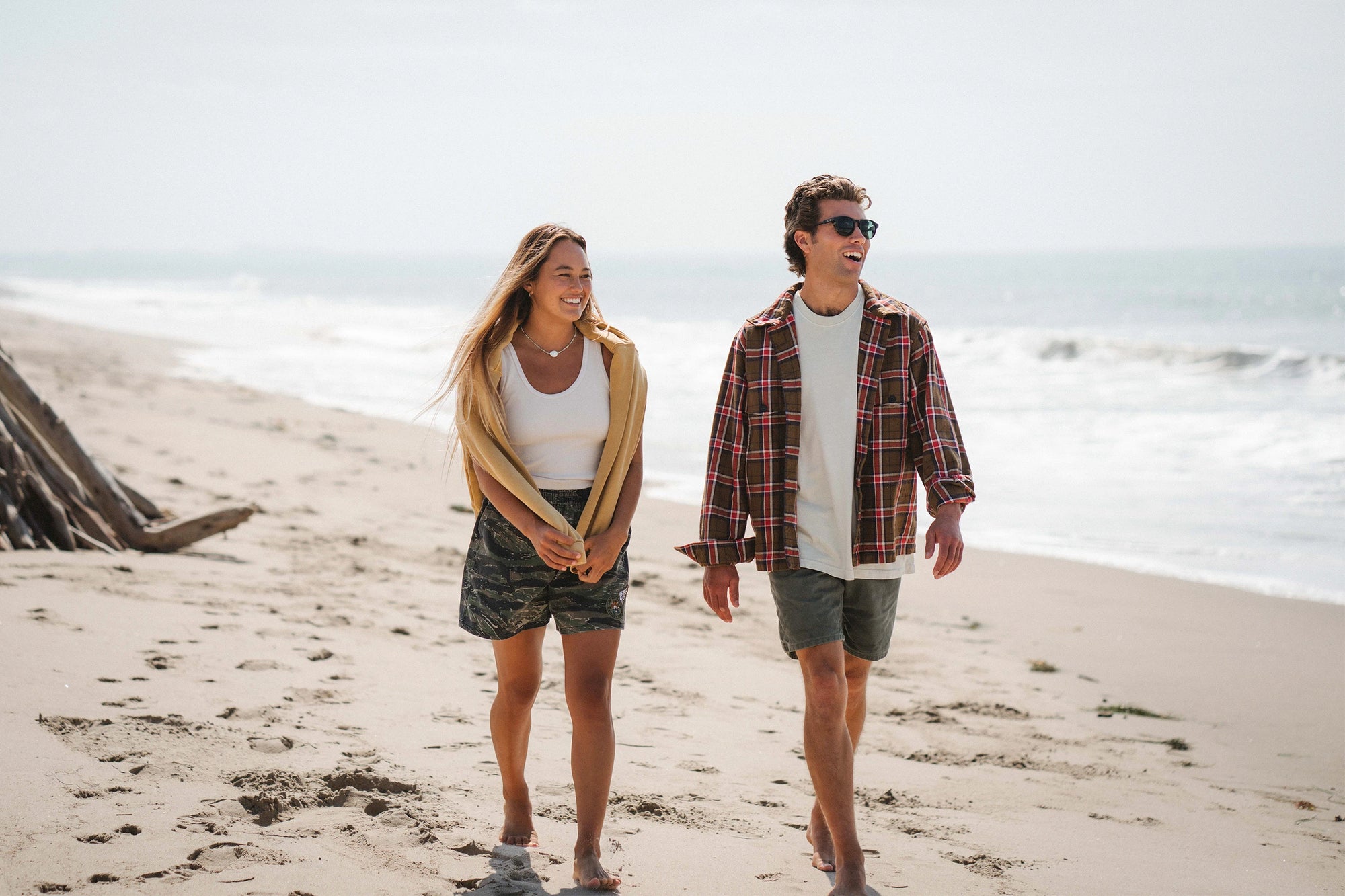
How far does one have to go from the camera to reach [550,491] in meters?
3.19

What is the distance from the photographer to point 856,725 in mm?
3498

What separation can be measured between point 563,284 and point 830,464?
928mm

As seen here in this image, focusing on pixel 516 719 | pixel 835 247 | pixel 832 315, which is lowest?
pixel 516 719

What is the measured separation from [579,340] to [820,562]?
0.97 meters

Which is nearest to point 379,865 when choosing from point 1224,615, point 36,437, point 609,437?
point 609,437

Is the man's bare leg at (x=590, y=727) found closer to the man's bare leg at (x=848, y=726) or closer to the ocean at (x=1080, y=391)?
the man's bare leg at (x=848, y=726)

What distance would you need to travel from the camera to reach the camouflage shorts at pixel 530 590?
316 centimetres

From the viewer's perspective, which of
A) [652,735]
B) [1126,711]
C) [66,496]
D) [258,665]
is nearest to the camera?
[652,735]

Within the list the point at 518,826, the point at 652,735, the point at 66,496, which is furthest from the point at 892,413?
the point at 66,496

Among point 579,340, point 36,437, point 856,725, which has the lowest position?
point 856,725

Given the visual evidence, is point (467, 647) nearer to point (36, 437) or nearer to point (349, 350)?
point (36, 437)

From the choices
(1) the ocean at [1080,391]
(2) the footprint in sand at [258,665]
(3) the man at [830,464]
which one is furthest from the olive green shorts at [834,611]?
(2) the footprint in sand at [258,665]

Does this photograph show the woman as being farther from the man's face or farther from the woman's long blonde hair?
the man's face

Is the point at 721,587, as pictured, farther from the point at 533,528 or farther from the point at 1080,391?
the point at 1080,391
